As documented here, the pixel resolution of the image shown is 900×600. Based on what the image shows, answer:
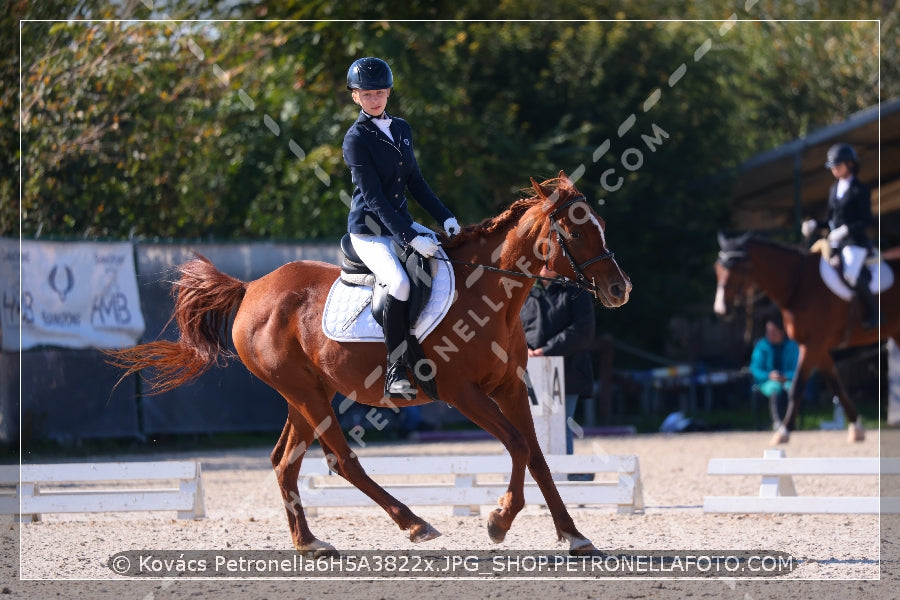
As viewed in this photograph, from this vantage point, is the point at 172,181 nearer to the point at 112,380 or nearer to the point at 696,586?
the point at 112,380

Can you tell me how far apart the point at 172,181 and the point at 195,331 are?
9.50 m

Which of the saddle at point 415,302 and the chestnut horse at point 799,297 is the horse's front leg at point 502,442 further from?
the chestnut horse at point 799,297

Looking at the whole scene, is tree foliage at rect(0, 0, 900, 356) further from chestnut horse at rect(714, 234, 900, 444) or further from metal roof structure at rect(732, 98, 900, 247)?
chestnut horse at rect(714, 234, 900, 444)

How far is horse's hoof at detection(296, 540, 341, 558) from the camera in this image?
20.6 ft

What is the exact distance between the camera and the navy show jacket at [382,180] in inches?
243

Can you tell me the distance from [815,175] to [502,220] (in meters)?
14.1

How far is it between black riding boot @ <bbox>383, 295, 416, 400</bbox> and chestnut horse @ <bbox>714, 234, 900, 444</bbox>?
25.3 ft

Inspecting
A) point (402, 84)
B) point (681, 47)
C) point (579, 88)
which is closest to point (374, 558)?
point (402, 84)

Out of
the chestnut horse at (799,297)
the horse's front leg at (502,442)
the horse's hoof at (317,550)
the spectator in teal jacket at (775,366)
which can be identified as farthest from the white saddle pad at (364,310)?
the spectator in teal jacket at (775,366)

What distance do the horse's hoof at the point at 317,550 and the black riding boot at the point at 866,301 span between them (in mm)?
8796

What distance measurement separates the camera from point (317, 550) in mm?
6305

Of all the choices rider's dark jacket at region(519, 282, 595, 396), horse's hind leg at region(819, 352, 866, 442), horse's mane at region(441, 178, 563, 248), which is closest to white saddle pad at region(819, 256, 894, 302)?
horse's hind leg at region(819, 352, 866, 442)

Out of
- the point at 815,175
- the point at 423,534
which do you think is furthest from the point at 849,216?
the point at 423,534

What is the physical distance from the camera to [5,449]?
11.5 m
